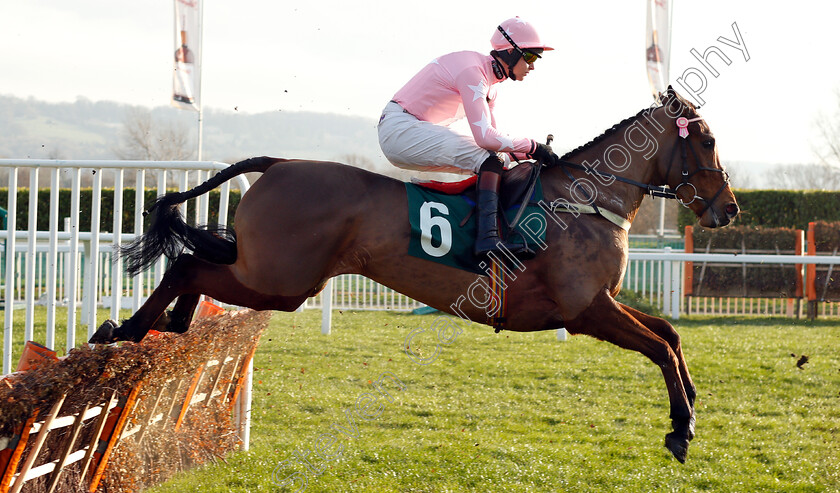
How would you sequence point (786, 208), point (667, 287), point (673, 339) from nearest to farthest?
point (673, 339) → point (667, 287) → point (786, 208)

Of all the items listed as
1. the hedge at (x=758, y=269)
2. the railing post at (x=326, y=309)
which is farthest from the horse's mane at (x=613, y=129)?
the hedge at (x=758, y=269)

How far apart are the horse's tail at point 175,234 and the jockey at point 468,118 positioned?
65 cm

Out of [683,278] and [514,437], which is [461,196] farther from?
[683,278]

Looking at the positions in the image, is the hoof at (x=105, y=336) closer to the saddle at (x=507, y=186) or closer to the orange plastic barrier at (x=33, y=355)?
the orange plastic barrier at (x=33, y=355)

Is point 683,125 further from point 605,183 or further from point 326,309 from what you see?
point 326,309

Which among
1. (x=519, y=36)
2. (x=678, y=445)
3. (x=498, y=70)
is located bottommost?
(x=678, y=445)

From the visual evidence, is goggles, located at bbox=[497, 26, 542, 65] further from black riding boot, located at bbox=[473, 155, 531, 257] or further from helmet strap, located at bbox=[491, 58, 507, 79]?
black riding boot, located at bbox=[473, 155, 531, 257]

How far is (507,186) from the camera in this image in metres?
3.56

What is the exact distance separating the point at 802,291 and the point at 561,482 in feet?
28.6

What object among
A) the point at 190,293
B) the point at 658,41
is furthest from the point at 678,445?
the point at 658,41

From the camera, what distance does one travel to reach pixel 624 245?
3621mm

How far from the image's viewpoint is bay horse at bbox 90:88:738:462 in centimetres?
336

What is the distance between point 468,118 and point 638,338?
129cm

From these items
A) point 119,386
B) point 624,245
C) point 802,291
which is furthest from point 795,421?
point 802,291
